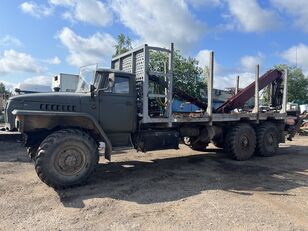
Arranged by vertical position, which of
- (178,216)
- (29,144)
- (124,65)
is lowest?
(178,216)

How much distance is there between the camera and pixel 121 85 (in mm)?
9000

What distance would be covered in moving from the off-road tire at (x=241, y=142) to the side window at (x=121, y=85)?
14.0ft

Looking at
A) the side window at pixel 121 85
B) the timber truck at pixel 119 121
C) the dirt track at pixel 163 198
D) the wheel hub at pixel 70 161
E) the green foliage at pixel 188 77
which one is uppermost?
the green foliage at pixel 188 77

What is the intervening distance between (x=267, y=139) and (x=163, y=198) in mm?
6853

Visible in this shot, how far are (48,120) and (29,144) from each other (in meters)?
1.17

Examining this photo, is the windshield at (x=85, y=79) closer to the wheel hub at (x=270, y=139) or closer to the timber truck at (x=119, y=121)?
the timber truck at (x=119, y=121)

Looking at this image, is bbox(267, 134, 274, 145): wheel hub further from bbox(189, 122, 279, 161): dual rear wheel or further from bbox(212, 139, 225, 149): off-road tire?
bbox(212, 139, 225, 149): off-road tire

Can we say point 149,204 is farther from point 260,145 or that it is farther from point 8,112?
point 260,145

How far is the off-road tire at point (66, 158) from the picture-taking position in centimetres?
739

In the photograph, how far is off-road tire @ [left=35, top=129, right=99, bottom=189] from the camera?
7391 mm

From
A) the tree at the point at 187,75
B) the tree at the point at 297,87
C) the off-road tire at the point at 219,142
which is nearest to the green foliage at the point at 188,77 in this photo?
the tree at the point at 187,75

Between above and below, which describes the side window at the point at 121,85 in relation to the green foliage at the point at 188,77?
below

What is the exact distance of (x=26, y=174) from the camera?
352 inches

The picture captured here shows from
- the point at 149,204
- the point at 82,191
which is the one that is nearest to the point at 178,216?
the point at 149,204
